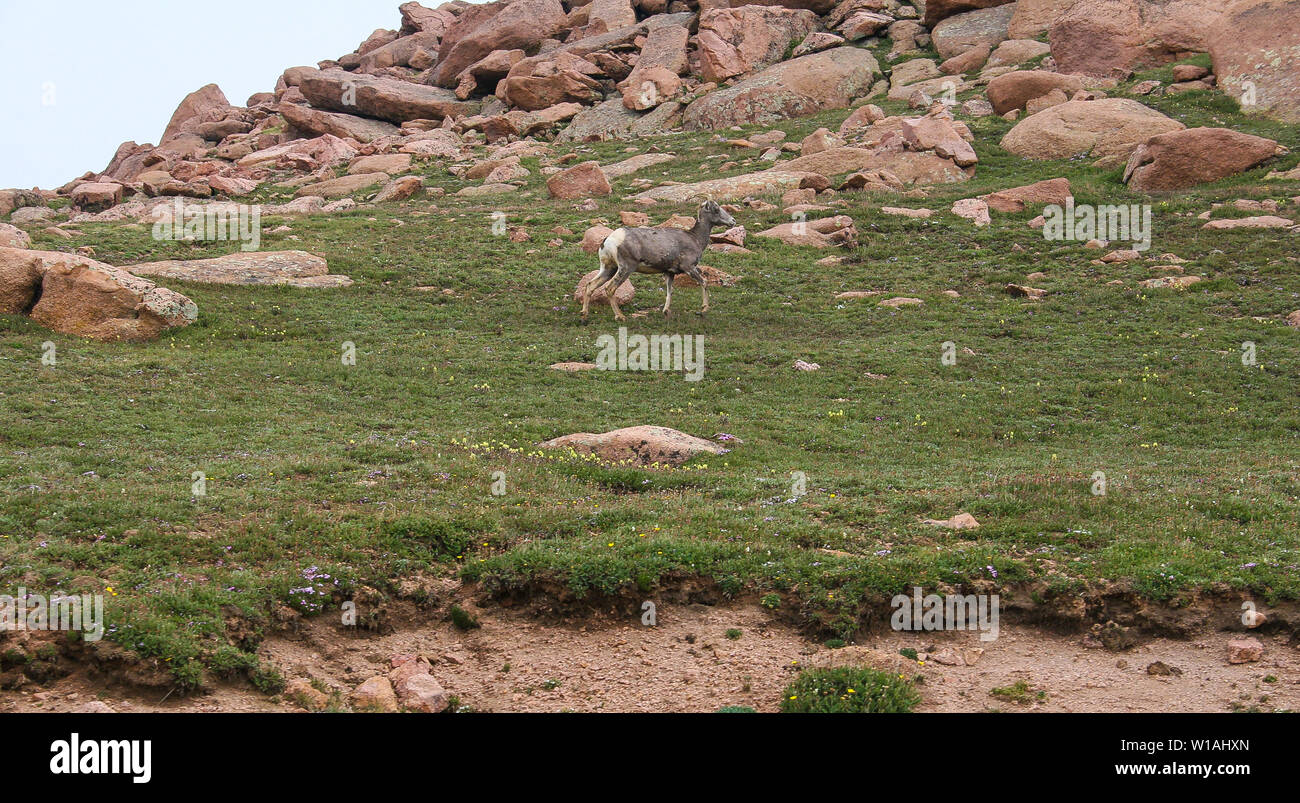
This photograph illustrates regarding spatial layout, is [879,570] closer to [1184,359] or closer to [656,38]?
[1184,359]

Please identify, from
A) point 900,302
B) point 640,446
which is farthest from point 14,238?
point 900,302

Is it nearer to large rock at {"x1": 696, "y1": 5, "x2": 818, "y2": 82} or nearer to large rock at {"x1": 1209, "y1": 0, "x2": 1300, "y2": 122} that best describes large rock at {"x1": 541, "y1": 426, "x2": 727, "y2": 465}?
large rock at {"x1": 1209, "y1": 0, "x2": 1300, "y2": 122}

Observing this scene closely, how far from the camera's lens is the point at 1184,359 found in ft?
75.8

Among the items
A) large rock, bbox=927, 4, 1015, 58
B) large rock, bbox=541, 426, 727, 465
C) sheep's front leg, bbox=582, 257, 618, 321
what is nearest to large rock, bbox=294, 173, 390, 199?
sheep's front leg, bbox=582, 257, 618, 321

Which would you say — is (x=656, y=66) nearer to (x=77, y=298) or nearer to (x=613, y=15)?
(x=613, y=15)

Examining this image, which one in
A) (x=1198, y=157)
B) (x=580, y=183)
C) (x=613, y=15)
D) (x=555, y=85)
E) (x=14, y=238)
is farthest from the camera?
(x=613, y=15)

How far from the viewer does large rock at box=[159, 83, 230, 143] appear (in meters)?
75.9

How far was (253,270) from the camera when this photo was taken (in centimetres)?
2962

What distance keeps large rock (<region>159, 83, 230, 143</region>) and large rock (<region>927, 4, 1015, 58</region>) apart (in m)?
51.9

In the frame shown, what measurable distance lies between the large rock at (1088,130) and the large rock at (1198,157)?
3012 millimetres

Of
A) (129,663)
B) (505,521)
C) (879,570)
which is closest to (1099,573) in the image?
(879,570)

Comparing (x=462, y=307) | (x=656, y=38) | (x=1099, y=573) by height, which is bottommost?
(x=1099, y=573)

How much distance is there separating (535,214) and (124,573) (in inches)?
1165

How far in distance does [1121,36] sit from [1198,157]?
16.2 metres
